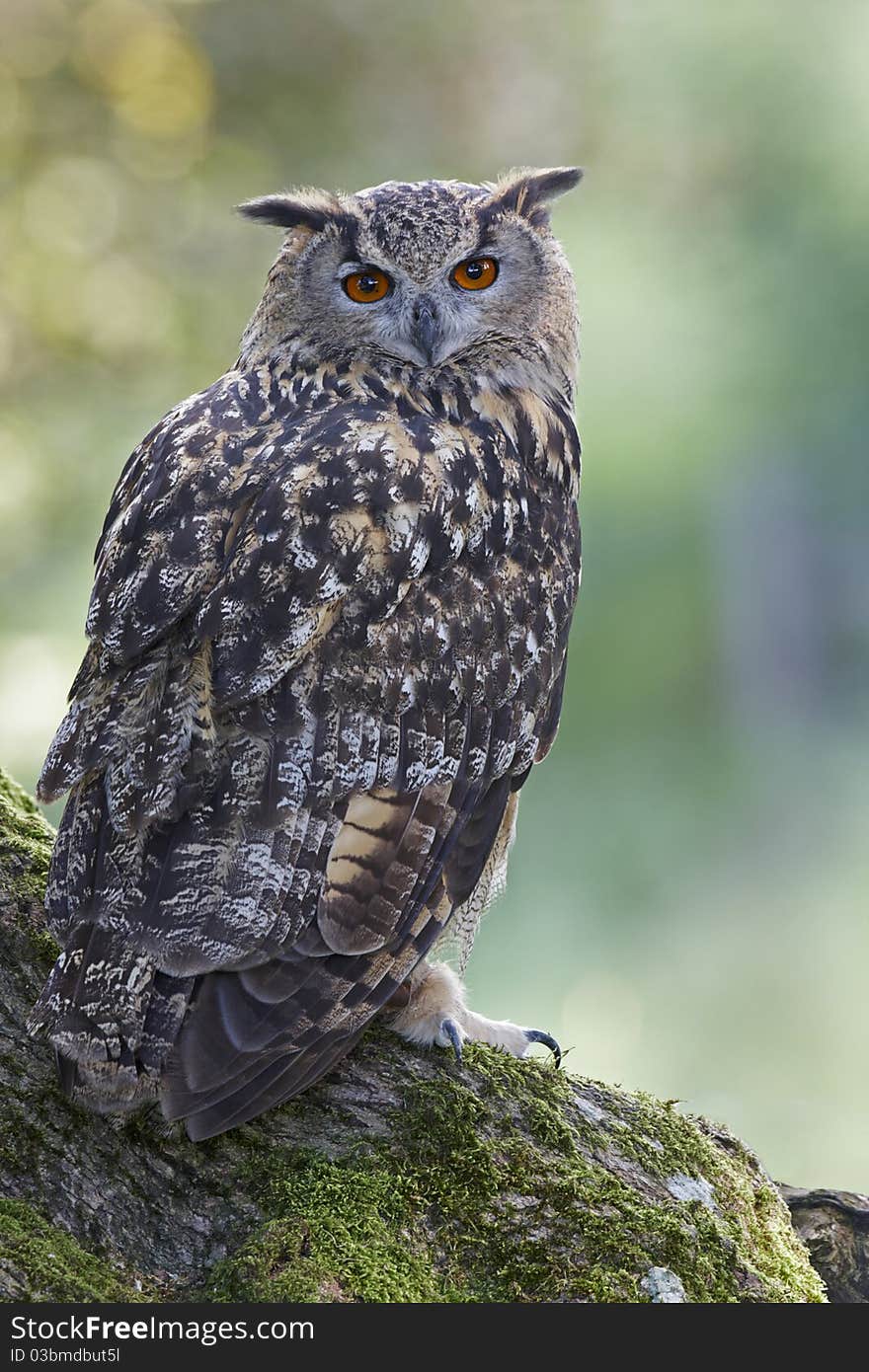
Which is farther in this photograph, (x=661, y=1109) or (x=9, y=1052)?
(x=661, y=1109)

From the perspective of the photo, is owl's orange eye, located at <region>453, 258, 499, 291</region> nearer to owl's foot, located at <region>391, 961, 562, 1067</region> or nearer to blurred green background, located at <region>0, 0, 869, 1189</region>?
owl's foot, located at <region>391, 961, 562, 1067</region>

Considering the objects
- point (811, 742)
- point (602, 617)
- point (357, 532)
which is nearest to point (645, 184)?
point (602, 617)

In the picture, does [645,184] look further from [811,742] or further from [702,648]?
[811,742]

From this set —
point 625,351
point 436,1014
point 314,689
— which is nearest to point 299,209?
point 314,689

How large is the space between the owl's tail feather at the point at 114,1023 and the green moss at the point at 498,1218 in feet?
0.59

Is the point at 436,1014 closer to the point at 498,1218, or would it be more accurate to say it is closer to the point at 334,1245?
the point at 498,1218

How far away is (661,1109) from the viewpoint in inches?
75.2

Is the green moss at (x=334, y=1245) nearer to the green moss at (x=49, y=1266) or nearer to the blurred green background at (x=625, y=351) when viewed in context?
the green moss at (x=49, y=1266)

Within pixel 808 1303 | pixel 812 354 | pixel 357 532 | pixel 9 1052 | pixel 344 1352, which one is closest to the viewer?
pixel 344 1352

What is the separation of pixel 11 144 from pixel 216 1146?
13.8 feet

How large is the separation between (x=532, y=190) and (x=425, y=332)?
1.46ft

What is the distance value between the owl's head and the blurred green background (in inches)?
87.6

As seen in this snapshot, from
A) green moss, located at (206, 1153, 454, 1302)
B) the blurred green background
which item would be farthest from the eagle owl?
the blurred green background

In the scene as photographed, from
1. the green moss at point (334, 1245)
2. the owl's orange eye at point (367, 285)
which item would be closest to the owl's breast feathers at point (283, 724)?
the green moss at point (334, 1245)
